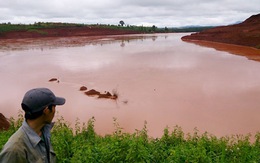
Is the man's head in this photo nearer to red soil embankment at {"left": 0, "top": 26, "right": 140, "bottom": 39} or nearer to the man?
the man

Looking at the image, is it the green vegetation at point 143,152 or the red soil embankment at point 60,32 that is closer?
the green vegetation at point 143,152

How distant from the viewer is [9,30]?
2064 inches

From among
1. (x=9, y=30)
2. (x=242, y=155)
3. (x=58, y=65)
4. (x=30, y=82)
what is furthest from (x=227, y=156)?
(x=9, y=30)

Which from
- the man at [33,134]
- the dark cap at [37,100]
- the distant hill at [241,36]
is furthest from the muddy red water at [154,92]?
the distant hill at [241,36]

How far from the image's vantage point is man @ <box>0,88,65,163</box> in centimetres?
214

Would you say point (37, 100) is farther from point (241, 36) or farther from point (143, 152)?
point (241, 36)

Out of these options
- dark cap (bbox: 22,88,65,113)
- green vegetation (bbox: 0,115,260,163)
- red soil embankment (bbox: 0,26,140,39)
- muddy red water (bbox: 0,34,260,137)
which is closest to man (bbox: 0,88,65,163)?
dark cap (bbox: 22,88,65,113)

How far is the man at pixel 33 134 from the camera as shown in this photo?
214 cm

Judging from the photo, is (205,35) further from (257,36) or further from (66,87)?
(66,87)

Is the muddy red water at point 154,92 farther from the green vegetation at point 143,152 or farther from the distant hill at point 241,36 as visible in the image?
the distant hill at point 241,36

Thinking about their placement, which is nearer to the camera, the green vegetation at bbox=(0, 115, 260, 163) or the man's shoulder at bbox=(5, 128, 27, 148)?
the man's shoulder at bbox=(5, 128, 27, 148)

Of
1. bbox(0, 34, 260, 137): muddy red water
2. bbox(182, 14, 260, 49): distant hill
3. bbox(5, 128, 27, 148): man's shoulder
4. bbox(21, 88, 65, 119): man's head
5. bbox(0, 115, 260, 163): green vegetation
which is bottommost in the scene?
bbox(0, 34, 260, 137): muddy red water

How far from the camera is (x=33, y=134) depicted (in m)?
2.30

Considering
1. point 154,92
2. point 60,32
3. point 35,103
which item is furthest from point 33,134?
point 60,32
